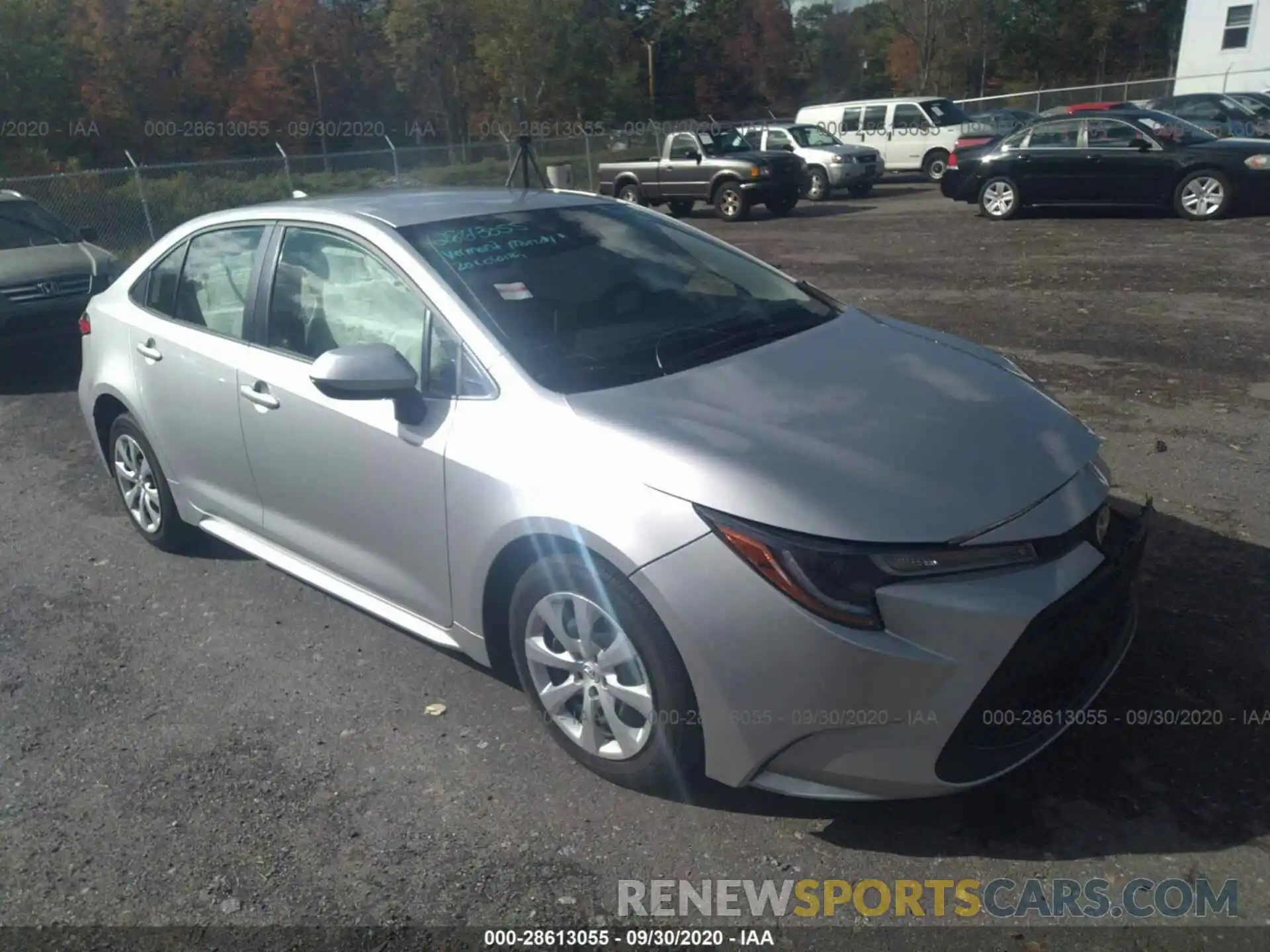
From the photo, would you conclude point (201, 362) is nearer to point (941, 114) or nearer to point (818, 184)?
point (818, 184)

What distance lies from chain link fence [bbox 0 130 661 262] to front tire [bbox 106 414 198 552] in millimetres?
6483

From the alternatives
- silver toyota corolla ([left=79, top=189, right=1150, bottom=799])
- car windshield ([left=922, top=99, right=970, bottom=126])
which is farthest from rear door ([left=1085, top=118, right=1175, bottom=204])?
silver toyota corolla ([left=79, top=189, right=1150, bottom=799])

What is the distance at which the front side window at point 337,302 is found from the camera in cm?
369

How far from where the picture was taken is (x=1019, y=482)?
299 cm

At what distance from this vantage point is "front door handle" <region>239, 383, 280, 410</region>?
159 inches

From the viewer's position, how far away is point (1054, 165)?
51.3 feet

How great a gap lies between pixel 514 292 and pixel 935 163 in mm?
22586

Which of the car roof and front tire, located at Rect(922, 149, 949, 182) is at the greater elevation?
the car roof

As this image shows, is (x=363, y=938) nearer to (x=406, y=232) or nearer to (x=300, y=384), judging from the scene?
(x=300, y=384)

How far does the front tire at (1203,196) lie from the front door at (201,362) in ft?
44.9

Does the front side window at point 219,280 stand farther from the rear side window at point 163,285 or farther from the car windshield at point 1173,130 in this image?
the car windshield at point 1173,130

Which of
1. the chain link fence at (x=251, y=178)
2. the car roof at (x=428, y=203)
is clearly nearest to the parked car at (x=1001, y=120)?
the chain link fence at (x=251, y=178)

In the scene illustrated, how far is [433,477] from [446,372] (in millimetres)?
353

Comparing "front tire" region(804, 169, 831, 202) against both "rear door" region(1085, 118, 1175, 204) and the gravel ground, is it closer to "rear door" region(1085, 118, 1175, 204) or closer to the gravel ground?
"rear door" region(1085, 118, 1175, 204)
